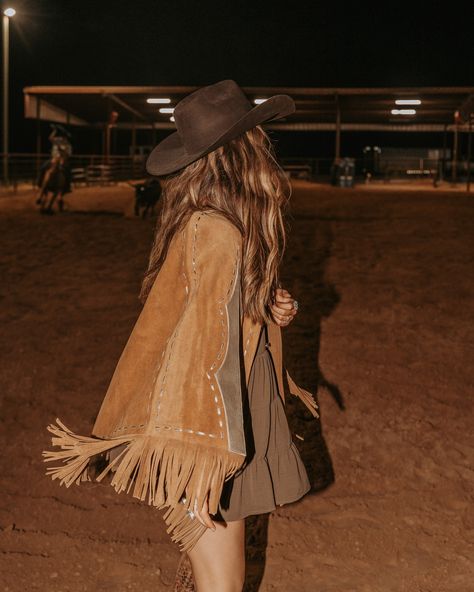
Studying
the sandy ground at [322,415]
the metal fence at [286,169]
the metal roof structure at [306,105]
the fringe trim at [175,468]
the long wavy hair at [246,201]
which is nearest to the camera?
the fringe trim at [175,468]

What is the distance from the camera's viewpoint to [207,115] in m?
2.14

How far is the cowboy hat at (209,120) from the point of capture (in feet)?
6.79

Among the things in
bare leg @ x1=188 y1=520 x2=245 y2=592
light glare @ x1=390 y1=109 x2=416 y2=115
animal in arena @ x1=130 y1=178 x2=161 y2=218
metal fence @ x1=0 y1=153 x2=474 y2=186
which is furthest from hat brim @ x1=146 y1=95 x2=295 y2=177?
light glare @ x1=390 y1=109 x2=416 y2=115

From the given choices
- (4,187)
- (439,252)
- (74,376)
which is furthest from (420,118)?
(74,376)

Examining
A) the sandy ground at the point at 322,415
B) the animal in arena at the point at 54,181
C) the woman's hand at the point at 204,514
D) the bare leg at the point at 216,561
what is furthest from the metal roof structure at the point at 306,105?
the woman's hand at the point at 204,514

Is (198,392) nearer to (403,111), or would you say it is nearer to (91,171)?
(91,171)

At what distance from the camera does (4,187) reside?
68.9 ft

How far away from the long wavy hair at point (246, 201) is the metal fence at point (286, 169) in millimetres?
16009

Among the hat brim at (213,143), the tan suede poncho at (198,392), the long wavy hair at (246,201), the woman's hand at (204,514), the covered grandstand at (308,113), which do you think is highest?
the covered grandstand at (308,113)

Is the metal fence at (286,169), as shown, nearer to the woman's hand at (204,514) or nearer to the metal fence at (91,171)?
the metal fence at (91,171)

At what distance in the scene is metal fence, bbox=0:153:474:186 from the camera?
23.9m

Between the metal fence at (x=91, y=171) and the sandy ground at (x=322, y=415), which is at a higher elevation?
the metal fence at (x=91, y=171)

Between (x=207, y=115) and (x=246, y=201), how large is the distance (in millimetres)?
262

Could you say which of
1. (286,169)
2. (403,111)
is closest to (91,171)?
(286,169)
